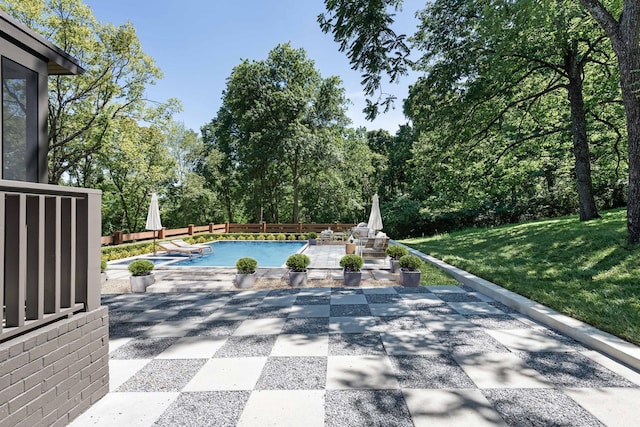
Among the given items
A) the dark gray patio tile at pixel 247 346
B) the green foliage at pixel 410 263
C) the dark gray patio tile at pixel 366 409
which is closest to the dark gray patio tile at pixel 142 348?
the dark gray patio tile at pixel 247 346

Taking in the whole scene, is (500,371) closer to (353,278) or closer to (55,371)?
(55,371)

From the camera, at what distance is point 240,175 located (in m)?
26.9

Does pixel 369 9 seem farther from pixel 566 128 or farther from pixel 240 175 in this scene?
pixel 240 175

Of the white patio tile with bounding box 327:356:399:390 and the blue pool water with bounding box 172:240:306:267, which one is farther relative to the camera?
the blue pool water with bounding box 172:240:306:267

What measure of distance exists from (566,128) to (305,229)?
16177 mm

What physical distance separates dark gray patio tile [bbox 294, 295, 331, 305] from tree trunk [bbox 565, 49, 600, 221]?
987 cm

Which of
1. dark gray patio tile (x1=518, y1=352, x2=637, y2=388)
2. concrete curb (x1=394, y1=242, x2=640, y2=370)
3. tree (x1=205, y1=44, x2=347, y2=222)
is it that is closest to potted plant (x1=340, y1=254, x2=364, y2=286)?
concrete curb (x1=394, y1=242, x2=640, y2=370)

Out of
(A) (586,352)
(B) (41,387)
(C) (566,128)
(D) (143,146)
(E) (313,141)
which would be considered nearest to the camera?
(B) (41,387)

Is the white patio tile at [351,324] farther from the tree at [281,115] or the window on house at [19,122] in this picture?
the tree at [281,115]

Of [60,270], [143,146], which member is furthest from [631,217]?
[143,146]

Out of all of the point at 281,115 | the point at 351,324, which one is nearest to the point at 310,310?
the point at 351,324

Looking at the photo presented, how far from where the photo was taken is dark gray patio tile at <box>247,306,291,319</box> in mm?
→ 4456

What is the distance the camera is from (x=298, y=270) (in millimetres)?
6762

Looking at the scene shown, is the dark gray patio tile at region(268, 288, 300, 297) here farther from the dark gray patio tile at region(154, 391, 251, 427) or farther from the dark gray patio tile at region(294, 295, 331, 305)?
the dark gray patio tile at region(154, 391, 251, 427)
